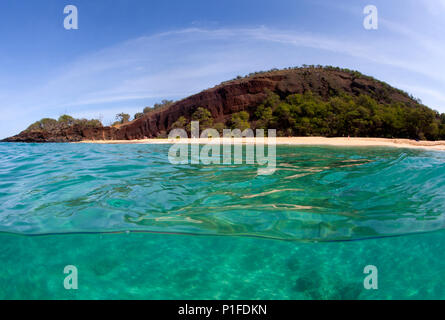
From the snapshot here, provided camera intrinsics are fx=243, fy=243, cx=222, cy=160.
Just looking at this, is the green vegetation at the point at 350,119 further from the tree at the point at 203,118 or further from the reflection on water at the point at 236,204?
the reflection on water at the point at 236,204

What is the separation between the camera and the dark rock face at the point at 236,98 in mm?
43469

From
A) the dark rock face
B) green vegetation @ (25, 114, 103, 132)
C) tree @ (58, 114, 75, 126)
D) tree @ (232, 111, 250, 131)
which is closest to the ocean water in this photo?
tree @ (232, 111, 250, 131)

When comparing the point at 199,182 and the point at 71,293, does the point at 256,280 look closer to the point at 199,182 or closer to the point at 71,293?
the point at 71,293

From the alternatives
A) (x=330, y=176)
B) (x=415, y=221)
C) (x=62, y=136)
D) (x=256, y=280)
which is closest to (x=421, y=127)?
(x=330, y=176)

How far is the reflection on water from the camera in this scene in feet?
8.83

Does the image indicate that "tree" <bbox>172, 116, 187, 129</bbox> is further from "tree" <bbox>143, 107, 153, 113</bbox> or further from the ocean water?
the ocean water

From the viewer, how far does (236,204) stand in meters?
3.36

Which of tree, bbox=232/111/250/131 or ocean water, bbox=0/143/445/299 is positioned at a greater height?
tree, bbox=232/111/250/131

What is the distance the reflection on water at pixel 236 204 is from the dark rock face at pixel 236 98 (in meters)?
40.5

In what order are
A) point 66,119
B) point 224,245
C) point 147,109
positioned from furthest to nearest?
point 147,109, point 66,119, point 224,245

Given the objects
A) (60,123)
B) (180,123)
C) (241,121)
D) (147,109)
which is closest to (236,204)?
(241,121)

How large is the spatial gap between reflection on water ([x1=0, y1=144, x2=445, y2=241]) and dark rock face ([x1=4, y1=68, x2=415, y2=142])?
4047cm

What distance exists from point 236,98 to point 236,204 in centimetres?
4373

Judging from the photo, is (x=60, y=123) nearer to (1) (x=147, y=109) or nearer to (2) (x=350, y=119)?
(1) (x=147, y=109)
